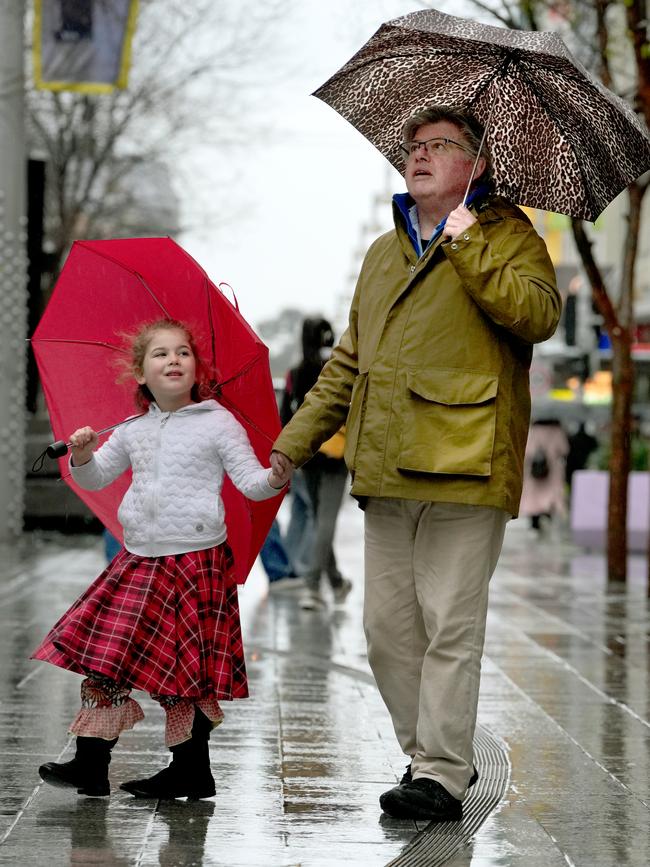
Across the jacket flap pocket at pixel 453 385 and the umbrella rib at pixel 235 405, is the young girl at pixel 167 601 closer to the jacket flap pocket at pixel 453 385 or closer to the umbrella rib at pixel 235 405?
→ the umbrella rib at pixel 235 405

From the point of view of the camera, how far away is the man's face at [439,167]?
17.6ft

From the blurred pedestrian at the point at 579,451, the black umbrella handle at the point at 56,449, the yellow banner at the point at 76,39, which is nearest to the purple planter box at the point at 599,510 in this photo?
the yellow banner at the point at 76,39

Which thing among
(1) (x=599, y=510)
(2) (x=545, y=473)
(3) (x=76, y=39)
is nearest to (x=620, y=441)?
(1) (x=599, y=510)

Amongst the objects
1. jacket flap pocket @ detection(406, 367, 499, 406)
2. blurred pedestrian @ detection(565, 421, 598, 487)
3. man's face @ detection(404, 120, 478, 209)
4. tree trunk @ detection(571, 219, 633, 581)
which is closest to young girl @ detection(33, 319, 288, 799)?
jacket flap pocket @ detection(406, 367, 499, 406)

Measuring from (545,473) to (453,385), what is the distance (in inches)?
660

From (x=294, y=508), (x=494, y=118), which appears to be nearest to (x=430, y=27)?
(x=494, y=118)

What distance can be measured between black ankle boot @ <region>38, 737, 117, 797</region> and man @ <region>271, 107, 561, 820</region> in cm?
92

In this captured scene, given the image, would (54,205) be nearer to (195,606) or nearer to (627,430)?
(627,430)

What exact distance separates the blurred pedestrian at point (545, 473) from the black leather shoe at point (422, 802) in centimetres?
1672

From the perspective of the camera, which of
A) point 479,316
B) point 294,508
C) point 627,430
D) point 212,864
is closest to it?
point 212,864

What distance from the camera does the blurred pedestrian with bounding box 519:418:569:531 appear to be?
71.7 ft

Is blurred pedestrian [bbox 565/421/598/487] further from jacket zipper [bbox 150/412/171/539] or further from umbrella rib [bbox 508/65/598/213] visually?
jacket zipper [bbox 150/412/171/539]

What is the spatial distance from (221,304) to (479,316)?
943mm

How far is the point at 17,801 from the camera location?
5.25 meters
